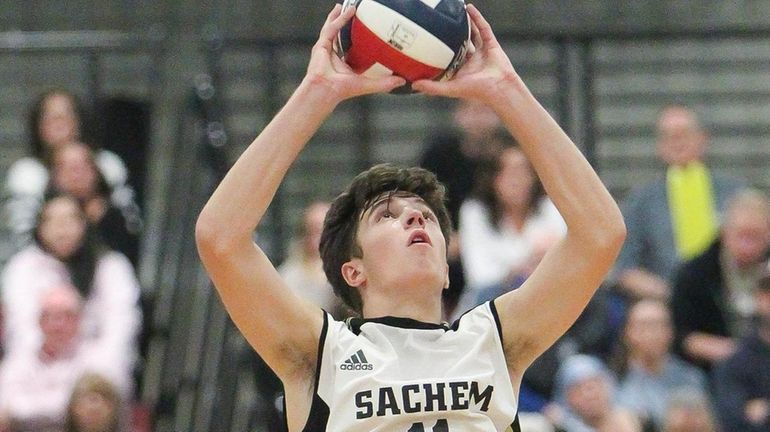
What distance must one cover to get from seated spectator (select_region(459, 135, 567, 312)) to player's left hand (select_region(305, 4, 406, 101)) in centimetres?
396

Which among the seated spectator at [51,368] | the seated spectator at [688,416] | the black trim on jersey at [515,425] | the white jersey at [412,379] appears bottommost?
the seated spectator at [51,368]

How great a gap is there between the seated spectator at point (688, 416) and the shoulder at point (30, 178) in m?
3.43

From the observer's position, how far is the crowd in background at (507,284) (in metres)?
7.68

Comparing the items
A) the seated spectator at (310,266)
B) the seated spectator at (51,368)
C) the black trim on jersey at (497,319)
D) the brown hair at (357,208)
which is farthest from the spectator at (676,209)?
the black trim on jersey at (497,319)

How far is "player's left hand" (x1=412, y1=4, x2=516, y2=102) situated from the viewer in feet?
14.1

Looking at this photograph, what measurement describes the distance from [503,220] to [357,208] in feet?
12.7

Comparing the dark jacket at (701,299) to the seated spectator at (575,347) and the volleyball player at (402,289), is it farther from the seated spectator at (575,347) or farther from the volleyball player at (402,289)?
the volleyball player at (402,289)

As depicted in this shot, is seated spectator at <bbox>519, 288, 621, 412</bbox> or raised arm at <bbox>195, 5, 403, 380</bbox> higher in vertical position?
raised arm at <bbox>195, 5, 403, 380</bbox>

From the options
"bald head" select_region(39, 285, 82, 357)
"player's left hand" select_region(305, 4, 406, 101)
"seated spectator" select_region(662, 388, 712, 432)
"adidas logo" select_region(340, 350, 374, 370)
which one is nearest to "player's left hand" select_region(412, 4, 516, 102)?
"player's left hand" select_region(305, 4, 406, 101)

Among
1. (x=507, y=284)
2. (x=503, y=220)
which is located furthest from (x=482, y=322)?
(x=503, y=220)

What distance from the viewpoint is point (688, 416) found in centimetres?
759

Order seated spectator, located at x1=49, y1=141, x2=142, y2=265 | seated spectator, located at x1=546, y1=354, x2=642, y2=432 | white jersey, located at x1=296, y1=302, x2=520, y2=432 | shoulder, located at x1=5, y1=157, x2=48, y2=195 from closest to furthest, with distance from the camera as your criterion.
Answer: white jersey, located at x1=296, y1=302, x2=520, y2=432, seated spectator, located at x1=546, y1=354, x2=642, y2=432, seated spectator, located at x1=49, y1=141, x2=142, y2=265, shoulder, located at x1=5, y1=157, x2=48, y2=195

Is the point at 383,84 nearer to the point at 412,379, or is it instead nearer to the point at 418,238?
the point at 418,238

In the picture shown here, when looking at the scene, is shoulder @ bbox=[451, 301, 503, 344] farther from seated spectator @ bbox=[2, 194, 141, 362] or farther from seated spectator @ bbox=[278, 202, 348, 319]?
seated spectator @ bbox=[2, 194, 141, 362]
